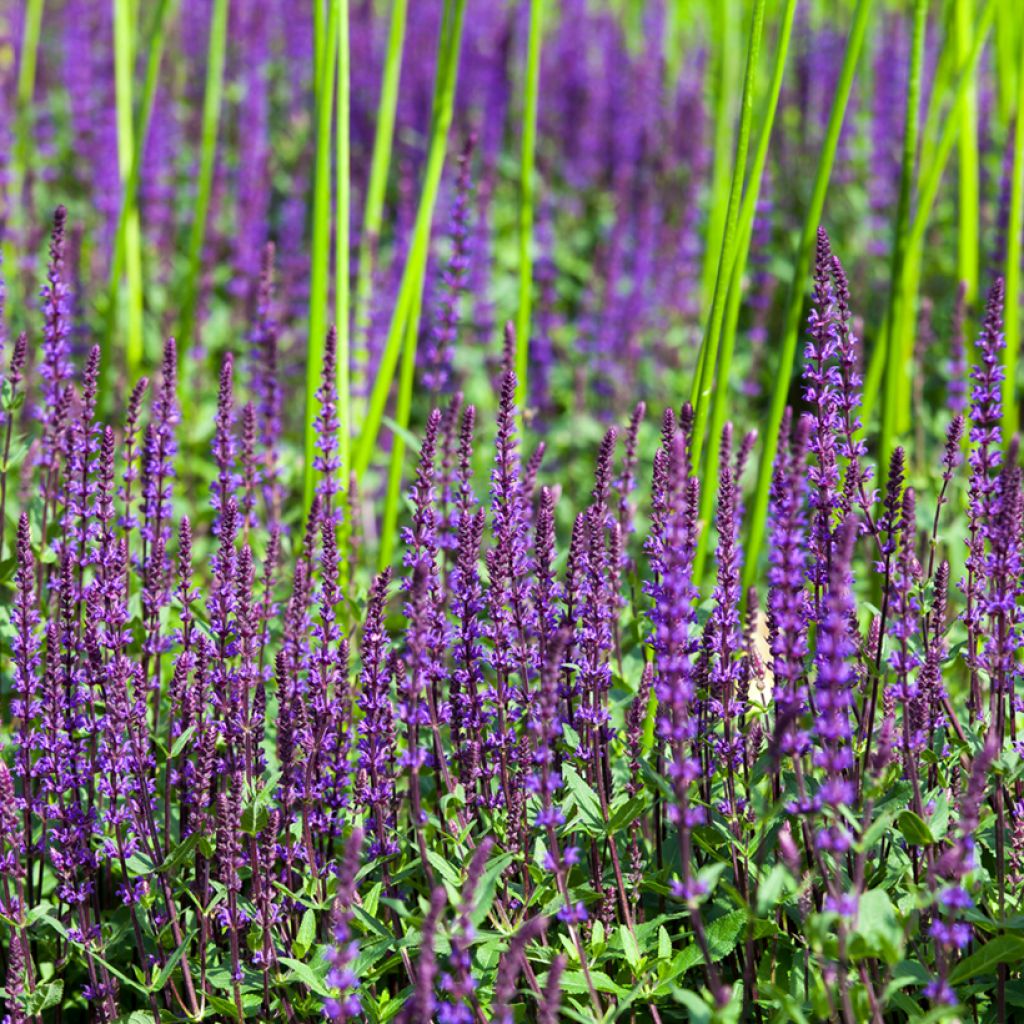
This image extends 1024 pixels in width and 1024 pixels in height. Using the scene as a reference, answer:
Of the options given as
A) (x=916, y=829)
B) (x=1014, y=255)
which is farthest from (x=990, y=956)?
(x=1014, y=255)

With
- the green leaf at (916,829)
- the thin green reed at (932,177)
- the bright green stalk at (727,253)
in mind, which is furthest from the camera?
the thin green reed at (932,177)

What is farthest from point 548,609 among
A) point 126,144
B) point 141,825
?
point 126,144

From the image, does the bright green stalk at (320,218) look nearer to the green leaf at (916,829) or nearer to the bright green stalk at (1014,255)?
the green leaf at (916,829)

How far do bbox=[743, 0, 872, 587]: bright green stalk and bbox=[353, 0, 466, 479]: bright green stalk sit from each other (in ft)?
4.52

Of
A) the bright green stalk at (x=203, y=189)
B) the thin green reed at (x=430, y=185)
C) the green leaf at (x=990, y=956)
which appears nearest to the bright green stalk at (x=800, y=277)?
the thin green reed at (x=430, y=185)

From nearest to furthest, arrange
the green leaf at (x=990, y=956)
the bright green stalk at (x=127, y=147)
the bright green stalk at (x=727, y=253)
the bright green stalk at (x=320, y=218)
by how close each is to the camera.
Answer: the green leaf at (x=990, y=956), the bright green stalk at (x=727, y=253), the bright green stalk at (x=320, y=218), the bright green stalk at (x=127, y=147)

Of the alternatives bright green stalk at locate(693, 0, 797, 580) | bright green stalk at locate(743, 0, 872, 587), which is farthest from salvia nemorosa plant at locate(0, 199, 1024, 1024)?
bright green stalk at locate(743, 0, 872, 587)

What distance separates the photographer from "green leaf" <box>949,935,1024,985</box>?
2871mm

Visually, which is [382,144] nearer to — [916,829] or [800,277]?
[800,277]

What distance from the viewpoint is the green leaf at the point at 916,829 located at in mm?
2977

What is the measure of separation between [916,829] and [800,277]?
2219 mm

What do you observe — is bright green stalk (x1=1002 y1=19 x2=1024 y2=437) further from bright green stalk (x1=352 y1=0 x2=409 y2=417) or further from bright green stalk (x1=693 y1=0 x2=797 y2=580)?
bright green stalk (x1=352 y1=0 x2=409 y2=417)

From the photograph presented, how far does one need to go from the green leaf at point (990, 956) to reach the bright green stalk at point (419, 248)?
8.90ft

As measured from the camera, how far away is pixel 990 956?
2918 millimetres
